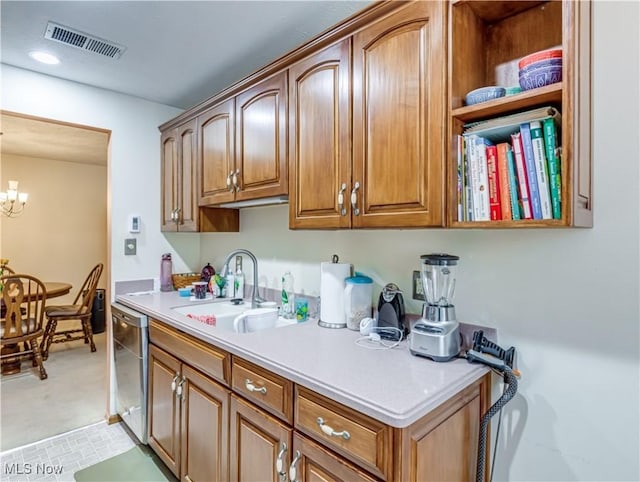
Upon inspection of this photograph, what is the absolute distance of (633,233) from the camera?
1052mm

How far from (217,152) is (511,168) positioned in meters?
1.69

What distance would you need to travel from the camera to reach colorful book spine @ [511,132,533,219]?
3.41ft

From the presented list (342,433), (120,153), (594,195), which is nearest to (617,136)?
(594,195)

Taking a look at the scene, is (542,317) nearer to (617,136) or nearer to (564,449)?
(564,449)

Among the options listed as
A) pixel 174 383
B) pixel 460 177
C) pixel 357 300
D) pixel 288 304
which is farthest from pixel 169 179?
pixel 460 177

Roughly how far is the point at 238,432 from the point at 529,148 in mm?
1428

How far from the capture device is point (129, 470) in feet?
6.73

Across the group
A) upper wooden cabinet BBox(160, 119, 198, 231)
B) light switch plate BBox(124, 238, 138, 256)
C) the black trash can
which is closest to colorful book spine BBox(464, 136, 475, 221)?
upper wooden cabinet BBox(160, 119, 198, 231)

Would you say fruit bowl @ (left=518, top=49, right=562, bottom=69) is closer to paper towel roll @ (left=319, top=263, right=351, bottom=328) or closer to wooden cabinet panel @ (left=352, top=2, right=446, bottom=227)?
wooden cabinet panel @ (left=352, top=2, right=446, bottom=227)

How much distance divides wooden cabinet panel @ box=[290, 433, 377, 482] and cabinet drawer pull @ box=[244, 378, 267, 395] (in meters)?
0.19

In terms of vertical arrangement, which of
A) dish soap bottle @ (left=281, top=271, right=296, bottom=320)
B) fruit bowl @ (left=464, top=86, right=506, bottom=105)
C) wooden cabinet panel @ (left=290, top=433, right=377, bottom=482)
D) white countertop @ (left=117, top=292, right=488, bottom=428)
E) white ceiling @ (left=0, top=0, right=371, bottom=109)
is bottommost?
wooden cabinet panel @ (left=290, top=433, right=377, bottom=482)

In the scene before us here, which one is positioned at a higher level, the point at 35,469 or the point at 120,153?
the point at 120,153

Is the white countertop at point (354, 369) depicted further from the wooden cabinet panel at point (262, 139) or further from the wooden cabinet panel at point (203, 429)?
the wooden cabinet panel at point (262, 139)

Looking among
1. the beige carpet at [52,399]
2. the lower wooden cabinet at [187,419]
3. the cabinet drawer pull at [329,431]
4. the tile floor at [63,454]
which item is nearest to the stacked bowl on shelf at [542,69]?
the cabinet drawer pull at [329,431]
